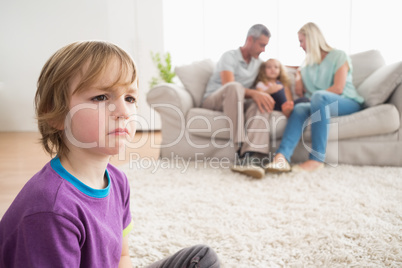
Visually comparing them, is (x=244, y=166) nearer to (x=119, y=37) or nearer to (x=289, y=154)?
(x=289, y=154)

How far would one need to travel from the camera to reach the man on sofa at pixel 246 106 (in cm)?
211

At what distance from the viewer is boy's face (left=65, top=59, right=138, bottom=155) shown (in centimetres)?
57

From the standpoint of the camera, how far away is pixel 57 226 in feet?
1.57

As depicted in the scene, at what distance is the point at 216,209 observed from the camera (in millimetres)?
1405

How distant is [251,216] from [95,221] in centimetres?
89

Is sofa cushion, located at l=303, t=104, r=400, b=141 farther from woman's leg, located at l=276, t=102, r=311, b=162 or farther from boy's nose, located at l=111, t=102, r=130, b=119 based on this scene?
boy's nose, located at l=111, t=102, r=130, b=119

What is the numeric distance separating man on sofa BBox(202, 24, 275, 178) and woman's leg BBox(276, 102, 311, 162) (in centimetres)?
12

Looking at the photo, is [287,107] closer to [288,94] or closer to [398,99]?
[288,94]

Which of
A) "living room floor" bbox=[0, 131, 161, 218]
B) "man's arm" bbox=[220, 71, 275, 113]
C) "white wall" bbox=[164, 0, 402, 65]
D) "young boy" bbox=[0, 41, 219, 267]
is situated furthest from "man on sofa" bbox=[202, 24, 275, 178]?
"young boy" bbox=[0, 41, 219, 267]

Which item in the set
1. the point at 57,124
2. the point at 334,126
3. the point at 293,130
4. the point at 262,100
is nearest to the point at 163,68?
the point at 262,100

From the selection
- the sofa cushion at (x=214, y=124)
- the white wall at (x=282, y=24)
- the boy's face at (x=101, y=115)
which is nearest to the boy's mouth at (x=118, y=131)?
the boy's face at (x=101, y=115)

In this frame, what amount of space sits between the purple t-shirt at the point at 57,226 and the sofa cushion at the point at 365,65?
8.40 feet

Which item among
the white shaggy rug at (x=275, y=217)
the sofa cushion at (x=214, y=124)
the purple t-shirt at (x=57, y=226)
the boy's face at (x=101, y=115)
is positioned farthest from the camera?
the sofa cushion at (x=214, y=124)

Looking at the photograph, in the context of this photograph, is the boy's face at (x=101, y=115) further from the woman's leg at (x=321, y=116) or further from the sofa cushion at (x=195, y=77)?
the sofa cushion at (x=195, y=77)
